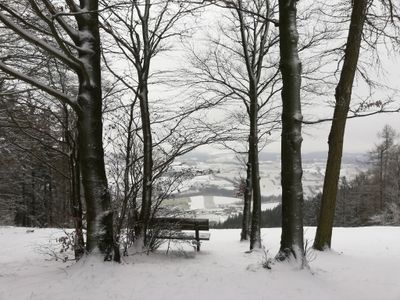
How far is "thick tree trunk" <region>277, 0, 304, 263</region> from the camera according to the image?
5.84 m

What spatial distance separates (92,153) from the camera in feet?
18.3

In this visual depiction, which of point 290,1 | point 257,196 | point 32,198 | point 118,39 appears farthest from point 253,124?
point 32,198

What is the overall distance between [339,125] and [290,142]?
437cm

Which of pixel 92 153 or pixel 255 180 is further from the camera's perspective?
pixel 255 180

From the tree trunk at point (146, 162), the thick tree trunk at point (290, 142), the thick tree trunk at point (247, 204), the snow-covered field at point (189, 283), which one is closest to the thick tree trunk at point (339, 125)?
the snow-covered field at point (189, 283)

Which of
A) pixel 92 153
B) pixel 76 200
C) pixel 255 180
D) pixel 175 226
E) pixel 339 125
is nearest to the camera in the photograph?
pixel 92 153

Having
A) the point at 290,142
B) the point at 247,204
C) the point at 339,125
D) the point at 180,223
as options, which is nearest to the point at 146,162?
the point at 180,223

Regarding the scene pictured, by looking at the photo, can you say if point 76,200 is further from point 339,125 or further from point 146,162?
point 339,125

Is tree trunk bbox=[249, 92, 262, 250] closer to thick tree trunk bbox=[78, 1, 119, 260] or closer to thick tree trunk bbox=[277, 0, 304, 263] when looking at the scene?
thick tree trunk bbox=[277, 0, 304, 263]

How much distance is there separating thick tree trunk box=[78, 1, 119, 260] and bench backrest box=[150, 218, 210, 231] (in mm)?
3049

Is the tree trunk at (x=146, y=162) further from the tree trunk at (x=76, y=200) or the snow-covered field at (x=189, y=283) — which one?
the snow-covered field at (x=189, y=283)

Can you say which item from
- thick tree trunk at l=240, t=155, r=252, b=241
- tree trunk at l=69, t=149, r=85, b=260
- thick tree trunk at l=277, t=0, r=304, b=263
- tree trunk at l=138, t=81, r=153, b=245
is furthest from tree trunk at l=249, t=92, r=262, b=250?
thick tree trunk at l=277, t=0, r=304, b=263

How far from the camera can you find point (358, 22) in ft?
31.4

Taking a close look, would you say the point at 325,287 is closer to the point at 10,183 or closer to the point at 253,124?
the point at 253,124
